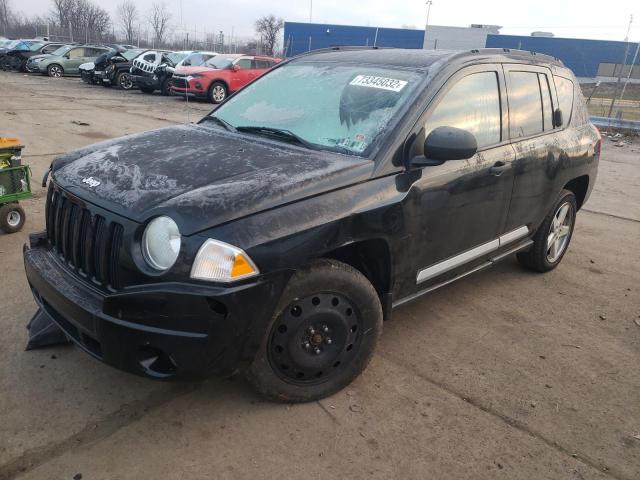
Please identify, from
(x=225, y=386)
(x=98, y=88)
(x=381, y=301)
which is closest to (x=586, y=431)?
(x=381, y=301)

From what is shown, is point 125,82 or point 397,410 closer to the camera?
point 397,410

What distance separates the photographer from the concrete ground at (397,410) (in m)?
2.41

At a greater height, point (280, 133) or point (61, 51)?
point (61, 51)

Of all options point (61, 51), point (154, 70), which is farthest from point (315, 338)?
point (61, 51)

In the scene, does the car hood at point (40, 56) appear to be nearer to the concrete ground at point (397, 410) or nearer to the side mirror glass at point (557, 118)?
the concrete ground at point (397, 410)

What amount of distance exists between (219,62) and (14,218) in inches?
622

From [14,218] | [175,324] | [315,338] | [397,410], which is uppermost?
[175,324]

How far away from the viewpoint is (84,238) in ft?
8.42

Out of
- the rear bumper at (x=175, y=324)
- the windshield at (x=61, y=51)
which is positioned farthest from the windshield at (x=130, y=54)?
the rear bumper at (x=175, y=324)

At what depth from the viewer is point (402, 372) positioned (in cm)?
315

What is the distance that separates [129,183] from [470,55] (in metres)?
2.30

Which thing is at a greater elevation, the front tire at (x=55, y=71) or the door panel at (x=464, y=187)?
the door panel at (x=464, y=187)

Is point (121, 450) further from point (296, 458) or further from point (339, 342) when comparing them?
point (339, 342)

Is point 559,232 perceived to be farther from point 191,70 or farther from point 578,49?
point 578,49
